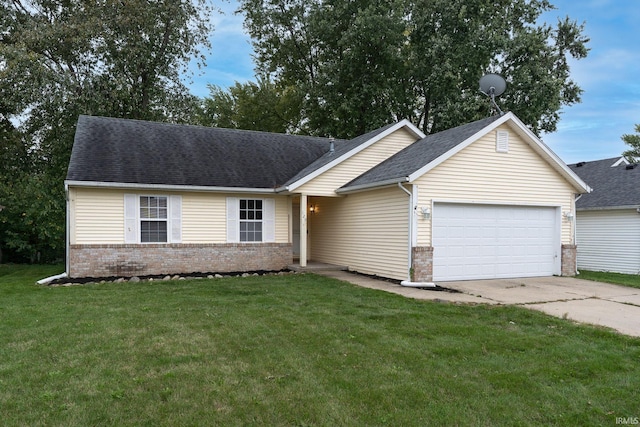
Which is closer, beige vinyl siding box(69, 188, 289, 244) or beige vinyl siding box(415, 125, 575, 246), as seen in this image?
beige vinyl siding box(415, 125, 575, 246)

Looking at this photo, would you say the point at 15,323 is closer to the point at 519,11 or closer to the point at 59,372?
the point at 59,372

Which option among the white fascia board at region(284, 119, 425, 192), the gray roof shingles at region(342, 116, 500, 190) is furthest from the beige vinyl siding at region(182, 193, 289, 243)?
the gray roof shingles at region(342, 116, 500, 190)

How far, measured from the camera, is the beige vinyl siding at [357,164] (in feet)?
43.9

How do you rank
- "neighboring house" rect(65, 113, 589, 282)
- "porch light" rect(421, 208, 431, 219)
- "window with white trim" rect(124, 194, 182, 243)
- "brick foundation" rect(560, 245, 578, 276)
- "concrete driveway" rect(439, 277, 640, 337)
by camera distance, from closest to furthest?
"concrete driveway" rect(439, 277, 640, 337) → "porch light" rect(421, 208, 431, 219) → "neighboring house" rect(65, 113, 589, 282) → "window with white trim" rect(124, 194, 182, 243) → "brick foundation" rect(560, 245, 578, 276)

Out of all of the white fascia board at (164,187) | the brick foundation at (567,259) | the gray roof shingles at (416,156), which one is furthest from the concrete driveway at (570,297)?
the white fascia board at (164,187)

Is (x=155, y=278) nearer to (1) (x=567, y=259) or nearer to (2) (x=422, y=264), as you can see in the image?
(2) (x=422, y=264)

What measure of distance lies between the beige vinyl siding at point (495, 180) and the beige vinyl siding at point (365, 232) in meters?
0.68

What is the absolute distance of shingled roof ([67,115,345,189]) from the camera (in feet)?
40.3

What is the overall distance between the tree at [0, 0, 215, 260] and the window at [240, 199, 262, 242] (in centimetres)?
779

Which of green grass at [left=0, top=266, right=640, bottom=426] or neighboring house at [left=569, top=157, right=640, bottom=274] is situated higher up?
neighboring house at [left=569, top=157, right=640, bottom=274]

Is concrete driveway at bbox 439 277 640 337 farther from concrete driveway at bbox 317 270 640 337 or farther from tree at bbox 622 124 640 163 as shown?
tree at bbox 622 124 640 163

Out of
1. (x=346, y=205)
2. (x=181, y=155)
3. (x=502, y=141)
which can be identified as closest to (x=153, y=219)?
(x=181, y=155)

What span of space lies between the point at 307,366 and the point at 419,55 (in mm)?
22008

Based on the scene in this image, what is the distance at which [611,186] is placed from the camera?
17156mm
